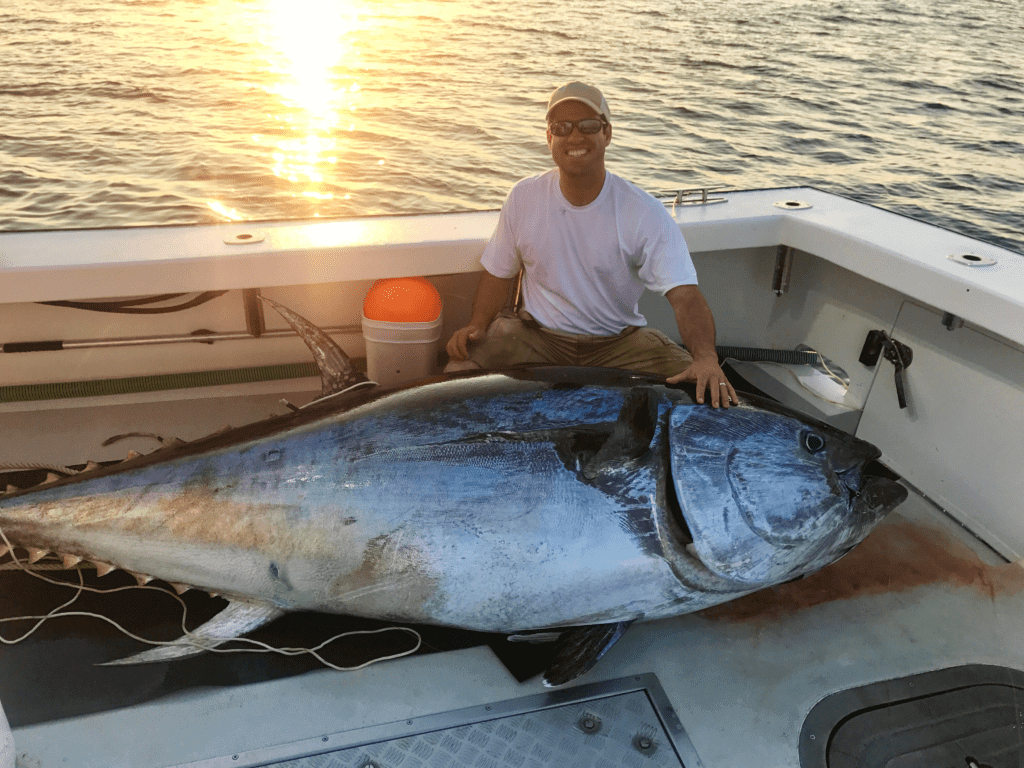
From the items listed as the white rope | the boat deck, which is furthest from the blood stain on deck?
the white rope

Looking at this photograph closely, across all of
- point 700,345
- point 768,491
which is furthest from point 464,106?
point 768,491

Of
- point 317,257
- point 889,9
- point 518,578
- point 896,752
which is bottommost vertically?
point 896,752

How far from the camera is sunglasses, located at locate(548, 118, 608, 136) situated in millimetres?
2439

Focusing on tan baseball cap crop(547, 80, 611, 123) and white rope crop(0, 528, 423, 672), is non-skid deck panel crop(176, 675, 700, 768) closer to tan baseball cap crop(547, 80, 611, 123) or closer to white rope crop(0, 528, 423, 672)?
white rope crop(0, 528, 423, 672)

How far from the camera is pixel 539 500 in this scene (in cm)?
174

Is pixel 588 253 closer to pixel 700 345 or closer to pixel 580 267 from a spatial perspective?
pixel 580 267

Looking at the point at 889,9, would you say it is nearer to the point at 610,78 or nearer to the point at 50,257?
the point at 610,78

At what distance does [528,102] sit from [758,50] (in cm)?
507

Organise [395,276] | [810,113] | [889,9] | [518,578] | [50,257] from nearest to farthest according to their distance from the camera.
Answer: [518,578] < [50,257] < [395,276] < [810,113] < [889,9]

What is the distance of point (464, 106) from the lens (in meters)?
10.1

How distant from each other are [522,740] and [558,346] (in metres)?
1.38

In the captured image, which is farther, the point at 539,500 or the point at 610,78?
the point at 610,78

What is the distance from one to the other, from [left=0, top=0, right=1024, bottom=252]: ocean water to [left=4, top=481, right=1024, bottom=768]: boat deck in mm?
4513

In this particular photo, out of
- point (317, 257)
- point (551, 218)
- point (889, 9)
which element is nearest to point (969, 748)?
point (551, 218)
